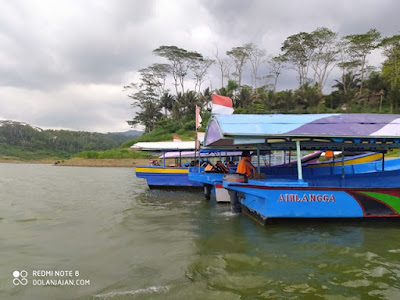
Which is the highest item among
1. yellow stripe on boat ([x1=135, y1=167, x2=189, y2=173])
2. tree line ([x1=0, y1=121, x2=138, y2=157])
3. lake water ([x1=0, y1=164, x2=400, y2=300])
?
tree line ([x1=0, y1=121, x2=138, y2=157])

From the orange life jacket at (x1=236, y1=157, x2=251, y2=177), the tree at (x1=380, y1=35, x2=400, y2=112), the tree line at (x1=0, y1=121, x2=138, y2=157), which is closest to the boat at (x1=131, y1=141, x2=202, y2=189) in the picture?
the orange life jacket at (x1=236, y1=157, x2=251, y2=177)

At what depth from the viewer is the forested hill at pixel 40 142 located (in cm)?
7700

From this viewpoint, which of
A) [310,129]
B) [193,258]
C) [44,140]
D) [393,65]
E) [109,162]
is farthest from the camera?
[44,140]

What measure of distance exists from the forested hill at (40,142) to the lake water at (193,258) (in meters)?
76.6

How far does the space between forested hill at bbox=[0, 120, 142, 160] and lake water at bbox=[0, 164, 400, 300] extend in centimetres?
7658

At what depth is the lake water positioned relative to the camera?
3959 mm

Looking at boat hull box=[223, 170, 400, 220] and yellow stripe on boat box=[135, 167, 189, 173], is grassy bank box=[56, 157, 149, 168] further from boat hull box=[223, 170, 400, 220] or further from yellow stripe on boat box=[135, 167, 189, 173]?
boat hull box=[223, 170, 400, 220]

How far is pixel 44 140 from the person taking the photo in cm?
8969

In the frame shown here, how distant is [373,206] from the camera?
6.83m

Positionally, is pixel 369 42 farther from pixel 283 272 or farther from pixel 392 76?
pixel 283 272

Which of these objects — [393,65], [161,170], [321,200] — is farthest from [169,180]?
[393,65]

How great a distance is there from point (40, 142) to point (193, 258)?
9393cm

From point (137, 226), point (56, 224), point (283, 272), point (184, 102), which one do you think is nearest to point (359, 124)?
point (283, 272)

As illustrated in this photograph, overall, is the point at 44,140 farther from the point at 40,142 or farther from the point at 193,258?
the point at 193,258
